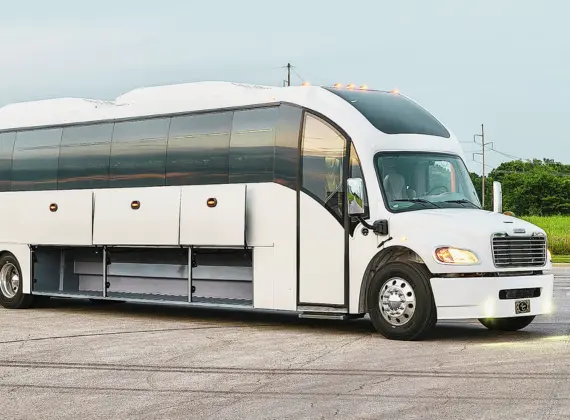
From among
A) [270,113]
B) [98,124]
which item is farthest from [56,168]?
[270,113]

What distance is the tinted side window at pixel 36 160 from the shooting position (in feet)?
62.7

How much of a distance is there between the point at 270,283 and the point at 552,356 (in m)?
4.60

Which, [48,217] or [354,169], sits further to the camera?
[48,217]

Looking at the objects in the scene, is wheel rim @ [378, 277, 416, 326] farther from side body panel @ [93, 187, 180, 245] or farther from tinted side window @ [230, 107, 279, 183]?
side body panel @ [93, 187, 180, 245]

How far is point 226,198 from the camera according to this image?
15.8 meters

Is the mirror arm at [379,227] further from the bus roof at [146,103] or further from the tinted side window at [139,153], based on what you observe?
the tinted side window at [139,153]

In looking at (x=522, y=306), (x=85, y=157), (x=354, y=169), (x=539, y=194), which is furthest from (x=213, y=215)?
(x=539, y=194)

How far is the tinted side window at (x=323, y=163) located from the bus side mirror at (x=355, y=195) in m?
0.38

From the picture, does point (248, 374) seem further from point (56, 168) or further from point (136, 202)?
point (56, 168)

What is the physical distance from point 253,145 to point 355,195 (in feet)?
7.16

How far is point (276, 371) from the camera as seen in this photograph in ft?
35.9

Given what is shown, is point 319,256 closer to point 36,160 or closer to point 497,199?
point 497,199

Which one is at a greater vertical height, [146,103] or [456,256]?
[146,103]

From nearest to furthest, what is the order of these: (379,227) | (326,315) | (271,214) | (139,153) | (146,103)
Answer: (379,227) → (326,315) → (271,214) → (139,153) → (146,103)
